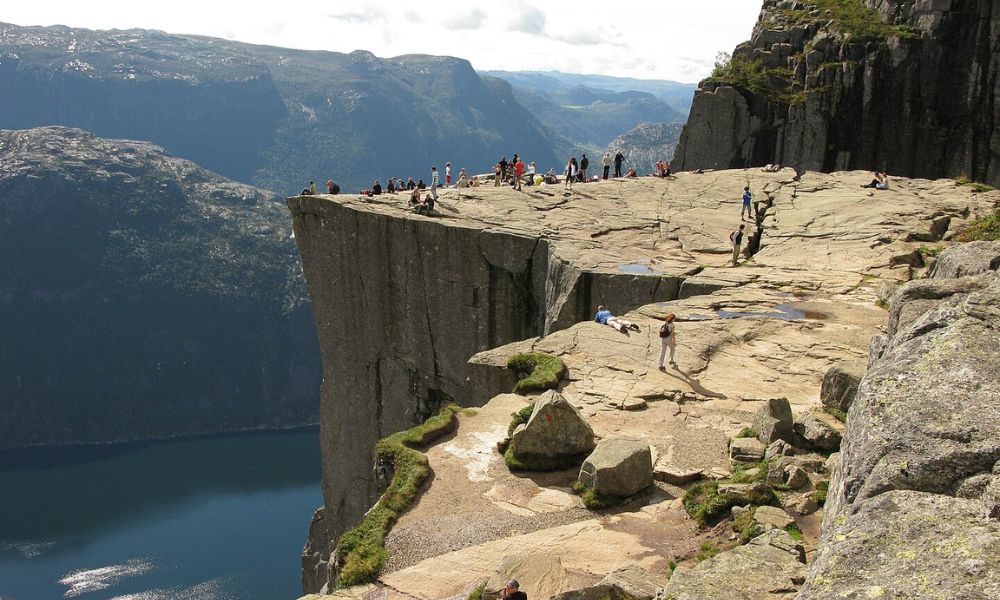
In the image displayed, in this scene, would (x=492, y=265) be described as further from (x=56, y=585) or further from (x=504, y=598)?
(x=56, y=585)

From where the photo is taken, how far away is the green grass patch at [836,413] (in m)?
17.9

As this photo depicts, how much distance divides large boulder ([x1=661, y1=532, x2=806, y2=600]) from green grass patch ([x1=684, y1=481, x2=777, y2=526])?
352cm

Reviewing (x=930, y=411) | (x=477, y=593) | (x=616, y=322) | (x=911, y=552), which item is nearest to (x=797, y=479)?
(x=477, y=593)

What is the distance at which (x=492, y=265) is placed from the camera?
3572cm

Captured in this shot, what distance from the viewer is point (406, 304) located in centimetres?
3975

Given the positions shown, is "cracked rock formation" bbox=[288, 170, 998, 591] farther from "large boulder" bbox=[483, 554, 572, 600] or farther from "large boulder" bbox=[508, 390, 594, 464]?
"large boulder" bbox=[483, 554, 572, 600]

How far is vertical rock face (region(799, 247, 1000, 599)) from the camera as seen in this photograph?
6.71m

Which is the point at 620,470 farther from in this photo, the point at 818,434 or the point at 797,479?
the point at 818,434

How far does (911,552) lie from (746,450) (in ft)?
34.0

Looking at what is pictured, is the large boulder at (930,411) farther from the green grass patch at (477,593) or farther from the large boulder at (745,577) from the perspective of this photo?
the green grass patch at (477,593)

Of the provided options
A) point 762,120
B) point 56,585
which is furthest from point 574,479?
point 56,585

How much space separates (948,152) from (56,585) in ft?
404

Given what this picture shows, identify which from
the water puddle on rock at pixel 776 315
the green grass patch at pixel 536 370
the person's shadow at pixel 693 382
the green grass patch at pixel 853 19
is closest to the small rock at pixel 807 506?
the person's shadow at pixel 693 382

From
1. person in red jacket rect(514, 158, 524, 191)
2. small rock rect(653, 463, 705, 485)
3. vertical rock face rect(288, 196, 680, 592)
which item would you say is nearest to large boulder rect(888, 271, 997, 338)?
small rock rect(653, 463, 705, 485)
